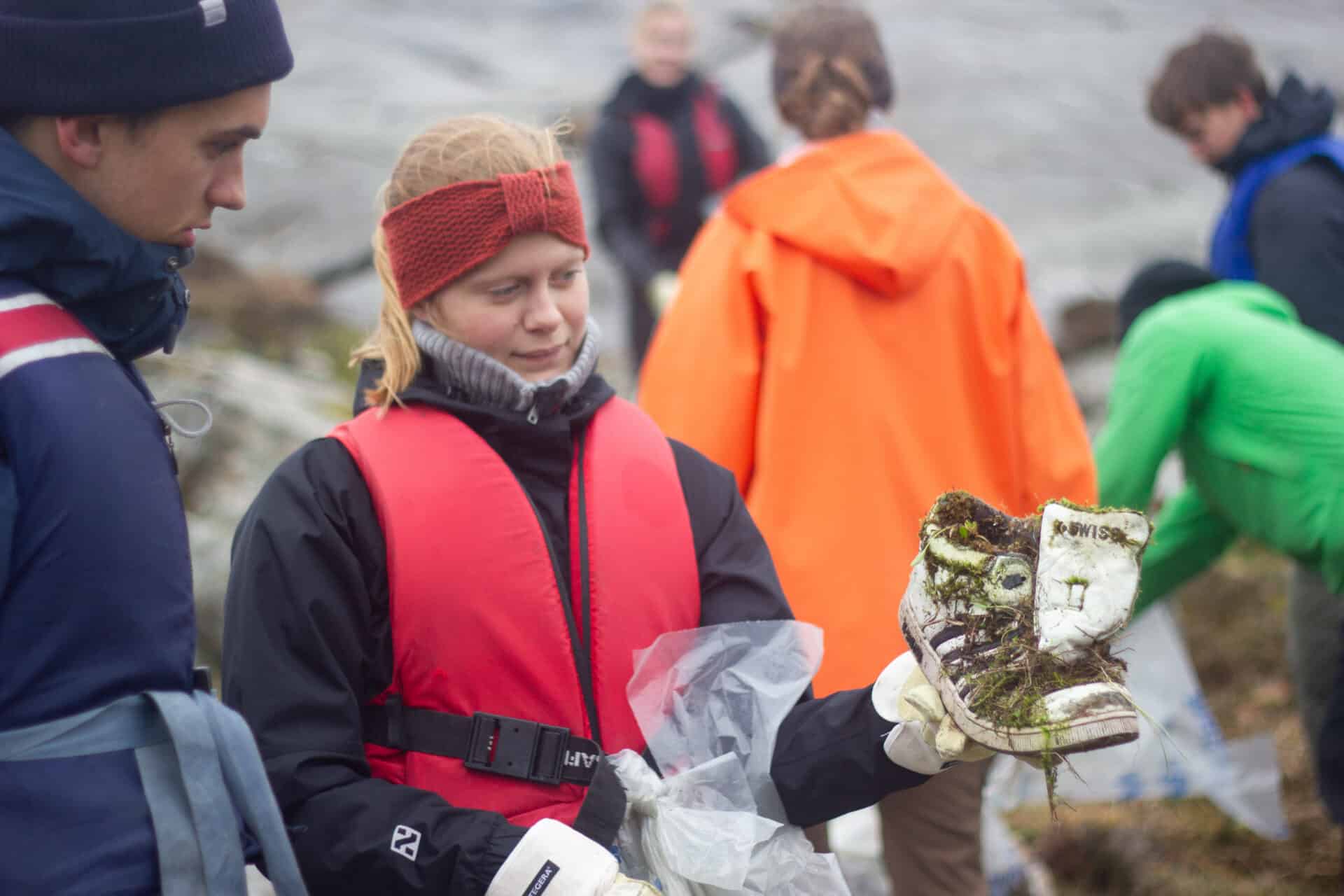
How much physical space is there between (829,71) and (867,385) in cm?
90

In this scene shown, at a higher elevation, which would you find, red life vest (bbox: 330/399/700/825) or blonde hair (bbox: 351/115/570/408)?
blonde hair (bbox: 351/115/570/408)

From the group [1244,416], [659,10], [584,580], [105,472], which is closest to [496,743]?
→ [584,580]

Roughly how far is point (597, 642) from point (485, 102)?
13928 millimetres

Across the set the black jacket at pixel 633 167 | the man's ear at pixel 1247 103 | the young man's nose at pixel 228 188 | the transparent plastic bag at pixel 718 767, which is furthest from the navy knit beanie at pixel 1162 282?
the young man's nose at pixel 228 188

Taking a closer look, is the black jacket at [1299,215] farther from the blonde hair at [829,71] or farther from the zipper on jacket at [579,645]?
the zipper on jacket at [579,645]

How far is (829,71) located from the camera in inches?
143

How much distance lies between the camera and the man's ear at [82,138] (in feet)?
5.91

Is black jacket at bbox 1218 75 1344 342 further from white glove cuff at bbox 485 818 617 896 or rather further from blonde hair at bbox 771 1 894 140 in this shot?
white glove cuff at bbox 485 818 617 896

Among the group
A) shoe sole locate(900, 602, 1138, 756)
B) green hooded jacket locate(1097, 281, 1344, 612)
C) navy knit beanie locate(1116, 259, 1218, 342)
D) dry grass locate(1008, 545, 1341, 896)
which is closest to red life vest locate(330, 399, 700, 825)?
shoe sole locate(900, 602, 1138, 756)

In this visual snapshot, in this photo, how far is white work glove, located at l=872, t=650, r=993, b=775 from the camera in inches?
78.0

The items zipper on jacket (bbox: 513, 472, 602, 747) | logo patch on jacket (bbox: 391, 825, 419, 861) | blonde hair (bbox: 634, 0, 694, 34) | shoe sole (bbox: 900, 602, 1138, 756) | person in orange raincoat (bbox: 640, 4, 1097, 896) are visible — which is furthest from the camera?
blonde hair (bbox: 634, 0, 694, 34)

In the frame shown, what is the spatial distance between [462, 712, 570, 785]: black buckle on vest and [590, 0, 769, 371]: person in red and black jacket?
15.9 ft

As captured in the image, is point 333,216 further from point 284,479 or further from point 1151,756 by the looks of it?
point 284,479

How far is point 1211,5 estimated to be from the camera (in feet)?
62.4
